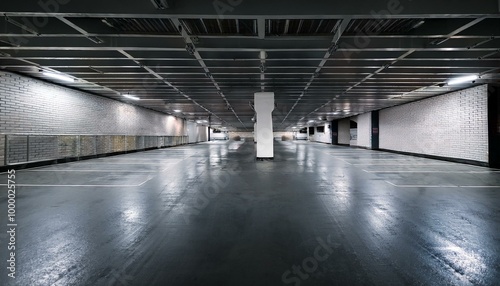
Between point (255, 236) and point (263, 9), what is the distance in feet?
14.9

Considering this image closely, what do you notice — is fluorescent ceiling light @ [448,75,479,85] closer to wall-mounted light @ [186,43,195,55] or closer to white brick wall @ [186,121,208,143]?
wall-mounted light @ [186,43,195,55]

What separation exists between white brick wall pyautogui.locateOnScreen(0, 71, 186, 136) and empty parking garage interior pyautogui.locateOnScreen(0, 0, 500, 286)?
0.09 meters

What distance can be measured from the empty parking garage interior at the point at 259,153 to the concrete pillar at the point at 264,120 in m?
0.09

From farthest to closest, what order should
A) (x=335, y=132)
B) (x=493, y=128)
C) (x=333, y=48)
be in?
(x=335, y=132) < (x=493, y=128) < (x=333, y=48)

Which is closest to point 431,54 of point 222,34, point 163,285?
point 222,34

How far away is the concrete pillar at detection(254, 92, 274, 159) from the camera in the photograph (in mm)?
14734

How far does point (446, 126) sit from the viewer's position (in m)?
15.0

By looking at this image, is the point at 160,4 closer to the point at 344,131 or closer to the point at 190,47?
the point at 190,47

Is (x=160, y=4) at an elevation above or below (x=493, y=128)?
above

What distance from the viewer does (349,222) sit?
4.25 meters

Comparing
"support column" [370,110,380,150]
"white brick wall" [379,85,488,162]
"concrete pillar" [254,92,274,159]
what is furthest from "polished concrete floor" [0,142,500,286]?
"support column" [370,110,380,150]

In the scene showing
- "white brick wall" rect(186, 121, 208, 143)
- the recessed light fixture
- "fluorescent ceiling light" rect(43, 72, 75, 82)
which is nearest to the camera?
the recessed light fixture

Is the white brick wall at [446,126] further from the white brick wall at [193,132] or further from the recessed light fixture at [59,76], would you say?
the white brick wall at [193,132]

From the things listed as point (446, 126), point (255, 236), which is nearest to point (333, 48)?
point (255, 236)
